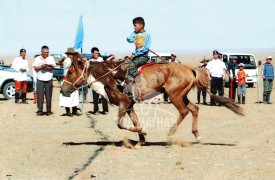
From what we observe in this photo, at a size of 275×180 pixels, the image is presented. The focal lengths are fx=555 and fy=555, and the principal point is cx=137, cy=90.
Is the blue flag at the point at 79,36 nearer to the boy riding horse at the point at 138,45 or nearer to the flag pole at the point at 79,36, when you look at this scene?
the flag pole at the point at 79,36

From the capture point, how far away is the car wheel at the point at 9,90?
82.2 ft

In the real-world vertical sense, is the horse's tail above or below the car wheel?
above

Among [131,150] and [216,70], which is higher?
[216,70]

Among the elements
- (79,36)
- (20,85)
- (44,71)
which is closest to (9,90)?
(20,85)

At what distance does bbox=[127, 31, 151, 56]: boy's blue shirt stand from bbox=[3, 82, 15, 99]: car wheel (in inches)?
593

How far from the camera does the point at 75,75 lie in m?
11.3

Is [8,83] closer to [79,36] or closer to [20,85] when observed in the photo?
[20,85]

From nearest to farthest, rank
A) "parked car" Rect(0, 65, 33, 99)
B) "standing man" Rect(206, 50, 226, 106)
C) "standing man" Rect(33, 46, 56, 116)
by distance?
"standing man" Rect(33, 46, 56, 116) → "standing man" Rect(206, 50, 226, 106) → "parked car" Rect(0, 65, 33, 99)

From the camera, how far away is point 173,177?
8086 millimetres

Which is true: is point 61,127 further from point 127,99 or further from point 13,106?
point 13,106

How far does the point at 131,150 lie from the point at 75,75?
196 cm

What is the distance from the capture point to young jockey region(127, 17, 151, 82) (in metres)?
11.0

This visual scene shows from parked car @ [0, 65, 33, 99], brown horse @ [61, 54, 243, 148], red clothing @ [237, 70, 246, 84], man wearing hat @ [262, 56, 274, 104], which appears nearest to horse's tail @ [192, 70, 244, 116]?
brown horse @ [61, 54, 243, 148]

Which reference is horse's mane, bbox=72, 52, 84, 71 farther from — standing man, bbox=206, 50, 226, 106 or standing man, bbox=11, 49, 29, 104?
standing man, bbox=11, 49, 29, 104
